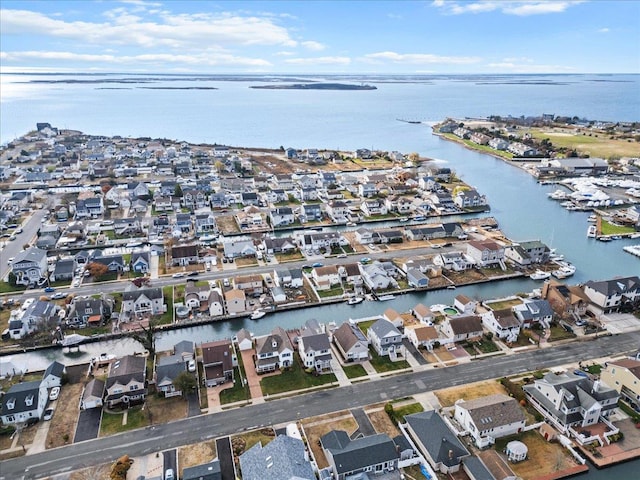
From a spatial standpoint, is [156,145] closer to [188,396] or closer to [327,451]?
[188,396]

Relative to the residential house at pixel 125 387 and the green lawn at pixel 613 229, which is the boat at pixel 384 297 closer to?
the residential house at pixel 125 387

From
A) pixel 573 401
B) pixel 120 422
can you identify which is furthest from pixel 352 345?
pixel 120 422

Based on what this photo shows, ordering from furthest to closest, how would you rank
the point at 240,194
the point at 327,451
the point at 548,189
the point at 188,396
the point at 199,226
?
the point at 548,189 → the point at 240,194 → the point at 199,226 → the point at 188,396 → the point at 327,451

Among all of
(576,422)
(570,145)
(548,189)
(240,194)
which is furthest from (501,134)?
(576,422)

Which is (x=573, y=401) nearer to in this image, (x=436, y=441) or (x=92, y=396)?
(x=436, y=441)

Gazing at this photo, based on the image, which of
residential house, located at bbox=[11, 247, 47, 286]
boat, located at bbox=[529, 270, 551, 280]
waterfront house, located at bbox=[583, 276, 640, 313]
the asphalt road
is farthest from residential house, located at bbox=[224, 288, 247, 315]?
waterfront house, located at bbox=[583, 276, 640, 313]
